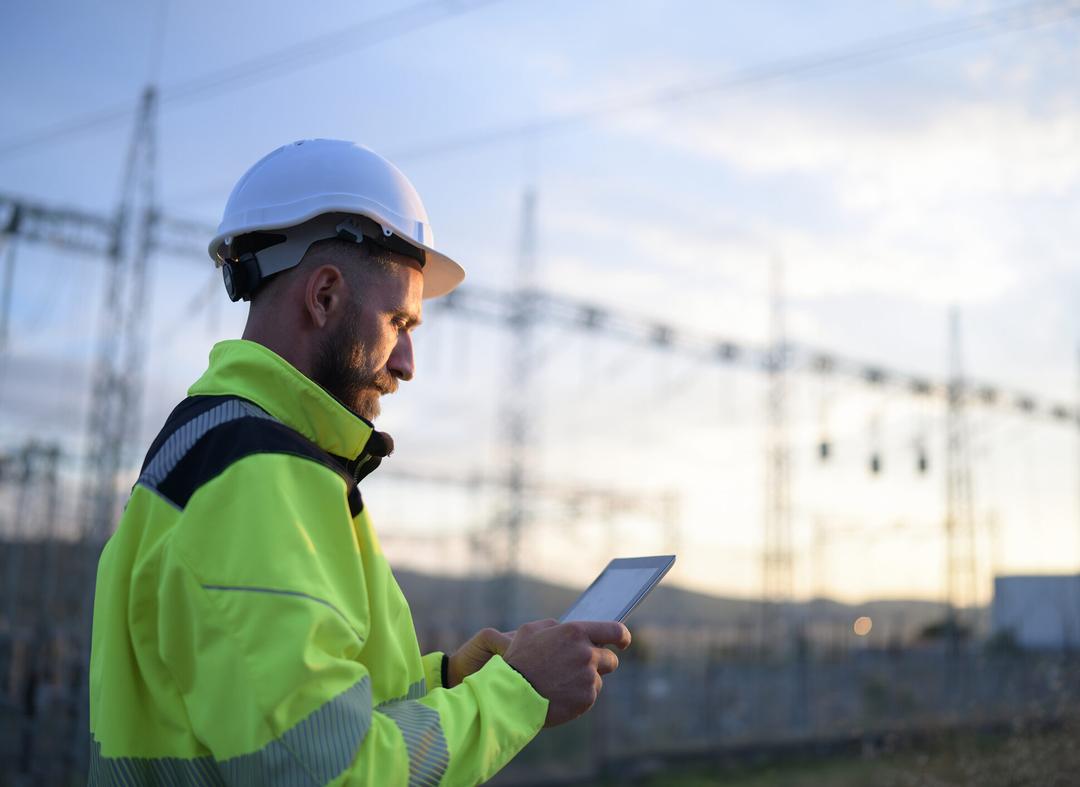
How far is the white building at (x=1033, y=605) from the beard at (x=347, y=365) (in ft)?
108

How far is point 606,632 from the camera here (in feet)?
6.03

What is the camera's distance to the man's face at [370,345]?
1.94m

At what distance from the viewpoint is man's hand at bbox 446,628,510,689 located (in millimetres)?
2363

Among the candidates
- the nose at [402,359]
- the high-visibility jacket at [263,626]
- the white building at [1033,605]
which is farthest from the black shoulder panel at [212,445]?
the white building at [1033,605]

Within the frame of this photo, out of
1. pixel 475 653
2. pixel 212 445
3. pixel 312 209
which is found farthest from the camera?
pixel 475 653

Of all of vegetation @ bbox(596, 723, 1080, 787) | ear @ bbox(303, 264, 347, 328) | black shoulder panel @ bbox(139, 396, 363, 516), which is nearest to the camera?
black shoulder panel @ bbox(139, 396, 363, 516)

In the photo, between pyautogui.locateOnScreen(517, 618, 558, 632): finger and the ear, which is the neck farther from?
pyautogui.locateOnScreen(517, 618, 558, 632): finger

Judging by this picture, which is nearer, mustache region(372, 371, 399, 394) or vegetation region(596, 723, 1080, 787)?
mustache region(372, 371, 399, 394)

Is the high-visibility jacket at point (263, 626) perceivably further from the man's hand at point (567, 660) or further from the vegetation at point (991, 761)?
the vegetation at point (991, 761)

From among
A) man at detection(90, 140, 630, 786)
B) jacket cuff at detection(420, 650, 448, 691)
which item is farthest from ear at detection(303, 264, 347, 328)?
jacket cuff at detection(420, 650, 448, 691)

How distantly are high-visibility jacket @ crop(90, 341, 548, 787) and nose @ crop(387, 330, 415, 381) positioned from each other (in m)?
0.18

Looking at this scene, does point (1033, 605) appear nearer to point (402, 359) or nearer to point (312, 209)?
point (402, 359)

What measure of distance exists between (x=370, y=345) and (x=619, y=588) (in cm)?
68

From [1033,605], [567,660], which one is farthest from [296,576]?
[1033,605]
